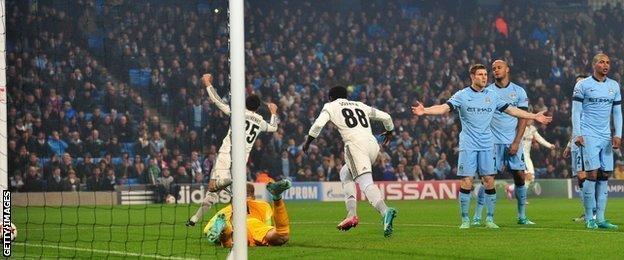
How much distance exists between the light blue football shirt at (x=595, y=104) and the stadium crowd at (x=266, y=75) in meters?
14.8

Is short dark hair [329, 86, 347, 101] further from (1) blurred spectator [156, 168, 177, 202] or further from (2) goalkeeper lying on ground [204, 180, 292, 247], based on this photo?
(1) blurred spectator [156, 168, 177, 202]

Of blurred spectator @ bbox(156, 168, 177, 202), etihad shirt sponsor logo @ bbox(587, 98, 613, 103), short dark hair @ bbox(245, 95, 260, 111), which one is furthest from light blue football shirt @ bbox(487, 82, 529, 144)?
blurred spectator @ bbox(156, 168, 177, 202)

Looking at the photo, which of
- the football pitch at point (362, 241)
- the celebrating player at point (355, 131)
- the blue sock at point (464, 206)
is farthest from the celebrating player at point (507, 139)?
the celebrating player at point (355, 131)

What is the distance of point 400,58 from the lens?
Result: 39469 mm

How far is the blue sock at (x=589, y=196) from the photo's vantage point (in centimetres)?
1554

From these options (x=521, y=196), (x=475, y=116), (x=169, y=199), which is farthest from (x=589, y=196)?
(x=169, y=199)

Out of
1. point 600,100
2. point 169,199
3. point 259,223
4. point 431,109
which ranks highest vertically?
point 600,100

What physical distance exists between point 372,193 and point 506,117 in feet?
11.0

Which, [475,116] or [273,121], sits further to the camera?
[273,121]

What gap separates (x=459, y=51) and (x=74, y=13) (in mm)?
13551

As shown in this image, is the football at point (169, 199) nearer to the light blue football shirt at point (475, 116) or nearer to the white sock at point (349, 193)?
the white sock at point (349, 193)

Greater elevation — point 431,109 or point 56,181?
point 431,109

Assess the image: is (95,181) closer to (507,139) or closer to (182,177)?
(182,177)

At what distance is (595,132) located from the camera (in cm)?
1552
